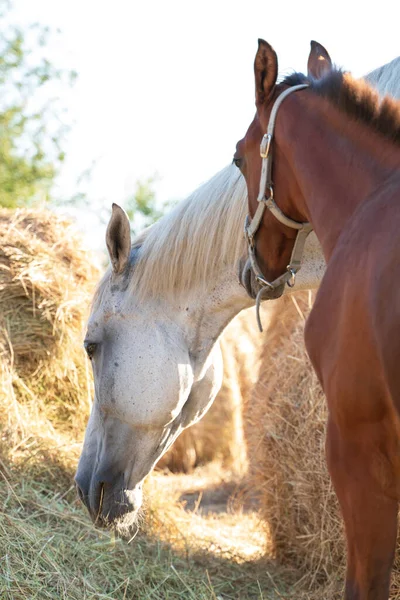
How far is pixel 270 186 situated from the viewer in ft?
7.63

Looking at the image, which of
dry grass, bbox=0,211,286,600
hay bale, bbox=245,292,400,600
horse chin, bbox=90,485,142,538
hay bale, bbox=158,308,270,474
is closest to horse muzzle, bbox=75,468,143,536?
horse chin, bbox=90,485,142,538

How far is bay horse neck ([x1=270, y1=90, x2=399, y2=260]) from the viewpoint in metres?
1.98

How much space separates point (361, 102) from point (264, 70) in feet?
1.21

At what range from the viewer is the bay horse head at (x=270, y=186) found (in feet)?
7.45

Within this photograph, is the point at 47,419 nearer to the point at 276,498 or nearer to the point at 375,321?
the point at 276,498

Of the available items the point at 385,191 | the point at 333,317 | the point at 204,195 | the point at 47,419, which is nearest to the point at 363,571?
the point at 333,317

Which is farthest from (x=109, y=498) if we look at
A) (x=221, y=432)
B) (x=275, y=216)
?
(x=221, y=432)

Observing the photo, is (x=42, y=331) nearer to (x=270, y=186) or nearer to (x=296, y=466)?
(x=296, y=466)

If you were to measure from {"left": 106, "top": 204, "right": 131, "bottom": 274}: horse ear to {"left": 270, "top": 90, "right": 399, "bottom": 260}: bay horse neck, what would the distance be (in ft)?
3.37

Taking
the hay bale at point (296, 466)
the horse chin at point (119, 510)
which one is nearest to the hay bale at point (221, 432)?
the hay bale at point (296, 466)

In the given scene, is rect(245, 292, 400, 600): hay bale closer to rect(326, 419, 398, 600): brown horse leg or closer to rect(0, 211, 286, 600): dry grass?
rect(0, 211, 286, 600): dry grass

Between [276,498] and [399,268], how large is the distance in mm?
2732

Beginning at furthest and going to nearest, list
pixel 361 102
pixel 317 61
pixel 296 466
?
pixel 296 466 → pixel 317 61 → pixel 361 102

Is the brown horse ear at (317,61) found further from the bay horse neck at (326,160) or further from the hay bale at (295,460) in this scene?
the hay bale at (295,460)
